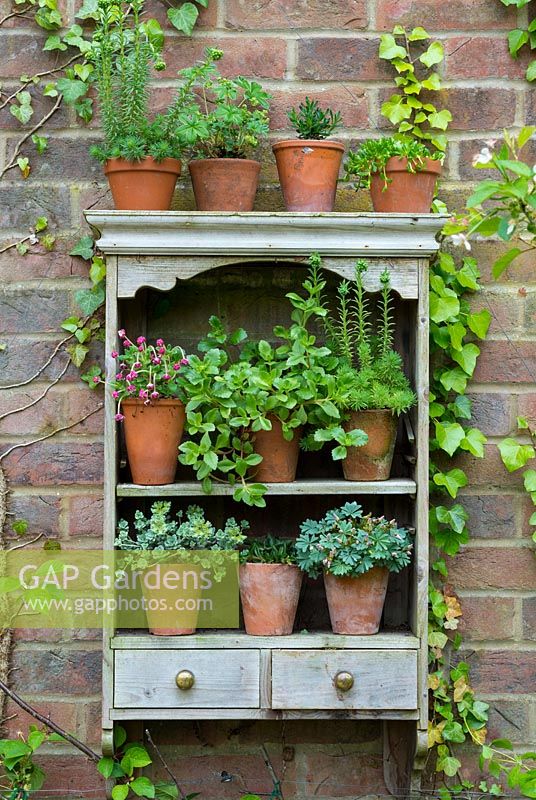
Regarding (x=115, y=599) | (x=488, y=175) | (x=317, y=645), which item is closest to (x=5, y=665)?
(x=115, y=599)

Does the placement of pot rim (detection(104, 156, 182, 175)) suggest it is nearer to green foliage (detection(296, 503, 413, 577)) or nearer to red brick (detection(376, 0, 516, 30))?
Result: red brick (detection(376, 0, 516, 30))

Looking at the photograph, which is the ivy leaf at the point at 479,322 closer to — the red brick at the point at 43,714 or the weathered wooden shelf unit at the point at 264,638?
the weathered wooden shelf unit at the point at 264,638

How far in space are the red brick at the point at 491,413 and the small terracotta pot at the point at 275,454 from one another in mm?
483

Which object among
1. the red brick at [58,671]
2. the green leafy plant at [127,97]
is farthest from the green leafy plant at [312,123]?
the red brick at [58,671]

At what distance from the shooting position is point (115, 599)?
186 cm

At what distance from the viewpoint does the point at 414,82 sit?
6.76 feet

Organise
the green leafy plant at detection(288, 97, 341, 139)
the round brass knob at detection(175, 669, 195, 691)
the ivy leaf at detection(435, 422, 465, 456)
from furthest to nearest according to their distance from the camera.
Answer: the ivy leaf at detection(435, 422, 465, 456)
the green leafy plant at detection(288, 97, 341, 139)
the round brass knob at detection(175, 669, 195, 691)

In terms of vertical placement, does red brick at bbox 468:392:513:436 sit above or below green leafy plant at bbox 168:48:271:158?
below

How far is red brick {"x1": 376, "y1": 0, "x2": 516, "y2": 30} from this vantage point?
2.08 metres

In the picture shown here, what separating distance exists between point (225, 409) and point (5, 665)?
0.83m

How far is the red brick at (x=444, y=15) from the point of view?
208 cm

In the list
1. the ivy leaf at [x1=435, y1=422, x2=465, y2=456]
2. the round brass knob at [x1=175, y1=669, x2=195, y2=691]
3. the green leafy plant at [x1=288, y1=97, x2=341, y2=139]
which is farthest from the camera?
the ivy leaf at [x1=435, y1=422, x2=465, y2=456]

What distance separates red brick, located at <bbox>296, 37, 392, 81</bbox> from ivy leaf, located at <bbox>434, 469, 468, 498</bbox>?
36.4 inches

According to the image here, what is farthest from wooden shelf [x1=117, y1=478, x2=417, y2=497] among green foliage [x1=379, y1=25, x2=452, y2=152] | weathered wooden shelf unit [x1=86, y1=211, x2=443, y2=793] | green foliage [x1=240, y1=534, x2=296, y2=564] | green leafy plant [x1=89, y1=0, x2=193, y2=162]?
green foliage [x1=379, y1=25, x2=452, y2=152]
